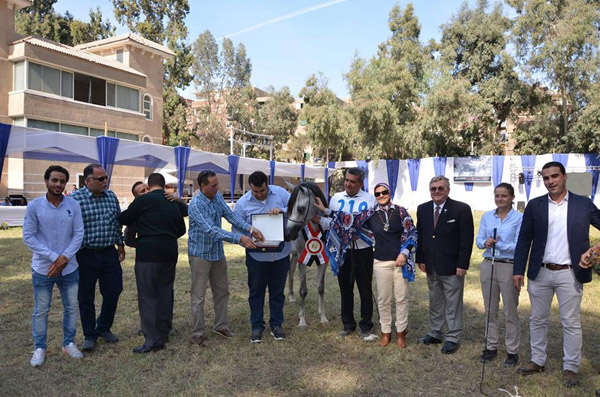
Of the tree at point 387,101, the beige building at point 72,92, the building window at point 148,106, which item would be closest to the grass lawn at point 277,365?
the beige building at point 72,92

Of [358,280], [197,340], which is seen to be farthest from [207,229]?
[358,280]

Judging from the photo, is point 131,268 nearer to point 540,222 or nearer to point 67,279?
point 67,279

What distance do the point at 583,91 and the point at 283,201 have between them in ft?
81.0

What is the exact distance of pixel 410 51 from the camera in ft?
95.4

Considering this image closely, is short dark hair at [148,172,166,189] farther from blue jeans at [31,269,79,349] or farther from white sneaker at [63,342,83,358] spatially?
white sneaker at [63,342,83,358]

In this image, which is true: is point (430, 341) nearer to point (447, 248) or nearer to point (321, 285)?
point (447, 248)

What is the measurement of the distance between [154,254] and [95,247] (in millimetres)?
596

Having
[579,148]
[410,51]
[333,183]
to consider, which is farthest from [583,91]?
[333,183]

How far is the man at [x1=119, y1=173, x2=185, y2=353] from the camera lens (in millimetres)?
4363

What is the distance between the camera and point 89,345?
4.43 m

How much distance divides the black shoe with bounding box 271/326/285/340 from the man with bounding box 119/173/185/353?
1.15m

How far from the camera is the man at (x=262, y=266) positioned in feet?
15.6

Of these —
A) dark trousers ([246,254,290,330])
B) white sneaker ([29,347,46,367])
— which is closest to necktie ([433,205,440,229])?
dark trousers ([246,254,290,330])

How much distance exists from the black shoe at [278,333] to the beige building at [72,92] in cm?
1870
